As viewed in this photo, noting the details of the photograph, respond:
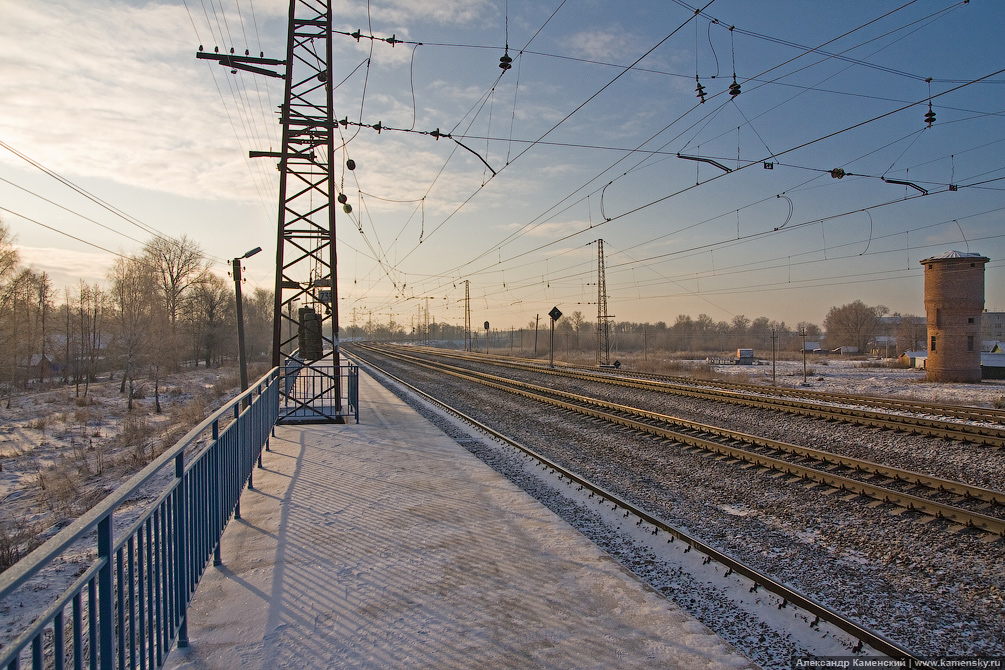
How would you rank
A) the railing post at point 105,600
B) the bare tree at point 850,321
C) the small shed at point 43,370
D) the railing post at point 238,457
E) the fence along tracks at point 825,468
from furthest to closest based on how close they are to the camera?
the bare tree at point 850,321 < the small shed at point 43,370 < the fence along tracks at point 825,468 < the railing post at point 238,457 < the railing post at point 105,600

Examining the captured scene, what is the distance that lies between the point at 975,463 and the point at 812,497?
3864mm

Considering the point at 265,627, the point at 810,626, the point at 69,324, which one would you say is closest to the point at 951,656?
the point at 810,626

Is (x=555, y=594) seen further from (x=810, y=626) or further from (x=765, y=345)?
(x=765, y=345)

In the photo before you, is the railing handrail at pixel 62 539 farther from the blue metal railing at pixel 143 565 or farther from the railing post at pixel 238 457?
the railing post at pixel 238 457

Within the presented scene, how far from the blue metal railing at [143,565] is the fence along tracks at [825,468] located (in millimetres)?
7687

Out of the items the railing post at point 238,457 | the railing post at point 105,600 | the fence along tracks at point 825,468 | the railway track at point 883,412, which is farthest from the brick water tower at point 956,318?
the railing post at point 105,600

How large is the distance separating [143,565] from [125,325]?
3953cm

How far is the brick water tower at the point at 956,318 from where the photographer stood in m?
27.7

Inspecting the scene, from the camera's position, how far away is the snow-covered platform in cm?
357

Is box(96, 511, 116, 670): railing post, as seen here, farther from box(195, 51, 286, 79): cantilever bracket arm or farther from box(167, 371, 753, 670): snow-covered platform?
box(195, 51, 286, 79): cantilever bracket arm

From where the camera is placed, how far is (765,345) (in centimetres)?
9250

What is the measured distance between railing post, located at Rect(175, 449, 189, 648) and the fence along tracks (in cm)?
766

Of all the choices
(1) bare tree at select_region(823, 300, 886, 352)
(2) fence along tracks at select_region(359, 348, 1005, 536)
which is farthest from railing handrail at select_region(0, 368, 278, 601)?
(1) bare tree at select_region(823, 300, 886, 352)

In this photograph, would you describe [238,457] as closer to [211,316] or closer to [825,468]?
[825,468]
